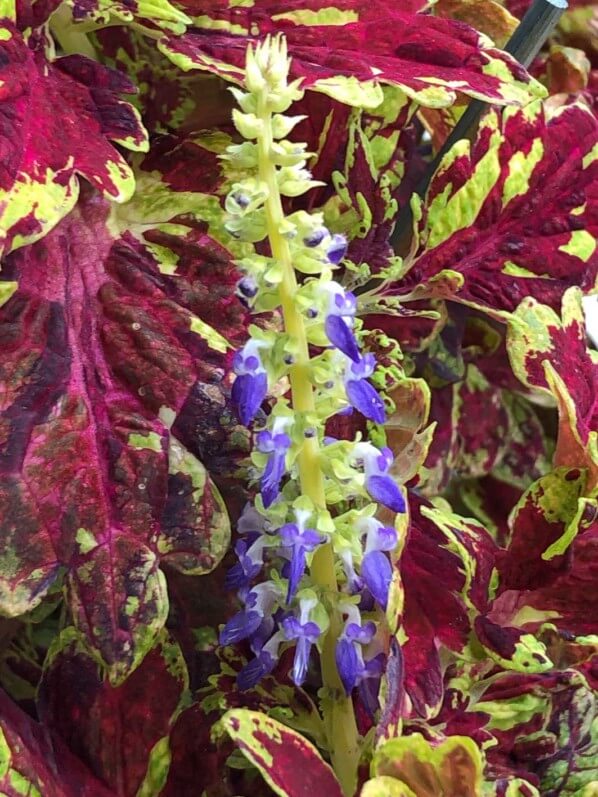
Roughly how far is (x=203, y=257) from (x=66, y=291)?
79mm

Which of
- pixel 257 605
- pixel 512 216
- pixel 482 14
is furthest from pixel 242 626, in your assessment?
pixel 482 14

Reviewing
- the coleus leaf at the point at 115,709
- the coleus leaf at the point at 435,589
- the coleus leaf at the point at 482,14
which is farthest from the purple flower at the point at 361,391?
the coleus leaf at the point at 482,14

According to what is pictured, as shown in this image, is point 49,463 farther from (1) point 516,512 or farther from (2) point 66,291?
(1) point 516,512

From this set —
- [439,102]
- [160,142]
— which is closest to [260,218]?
[439,102]

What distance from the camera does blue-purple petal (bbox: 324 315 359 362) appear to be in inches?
15.4

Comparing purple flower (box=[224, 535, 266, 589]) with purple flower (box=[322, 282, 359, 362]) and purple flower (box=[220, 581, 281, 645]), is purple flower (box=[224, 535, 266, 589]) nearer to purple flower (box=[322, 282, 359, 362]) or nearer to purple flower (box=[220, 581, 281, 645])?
purple flower (box=[220, 581, 281, 645])

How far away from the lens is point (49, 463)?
488 millimetres

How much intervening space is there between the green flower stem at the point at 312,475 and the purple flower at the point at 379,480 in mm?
20

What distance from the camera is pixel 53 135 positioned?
0.48 metres

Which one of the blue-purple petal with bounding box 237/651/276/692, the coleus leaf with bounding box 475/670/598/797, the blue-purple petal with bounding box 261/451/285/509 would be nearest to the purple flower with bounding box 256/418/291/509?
the blue-purple petal with bounding box 261/451/285/509

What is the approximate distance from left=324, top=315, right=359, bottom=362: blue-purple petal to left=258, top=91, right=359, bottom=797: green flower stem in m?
0.01

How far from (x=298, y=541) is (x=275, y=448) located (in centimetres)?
4

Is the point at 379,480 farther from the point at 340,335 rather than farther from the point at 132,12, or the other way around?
the point at 132,12

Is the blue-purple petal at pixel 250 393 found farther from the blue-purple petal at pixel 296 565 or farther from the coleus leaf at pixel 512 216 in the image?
the coleus leaf at pixel 512 216
